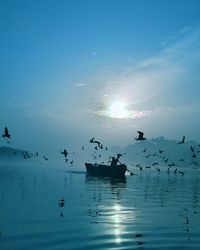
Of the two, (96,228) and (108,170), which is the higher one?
(108,170)

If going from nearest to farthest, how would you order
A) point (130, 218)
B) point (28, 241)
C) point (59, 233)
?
point (28, 241) → point (59, 233) → point (130, 218)

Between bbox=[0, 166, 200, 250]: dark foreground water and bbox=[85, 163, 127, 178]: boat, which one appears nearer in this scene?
bbox=[0, 166, 200, 250]: dark foreground water

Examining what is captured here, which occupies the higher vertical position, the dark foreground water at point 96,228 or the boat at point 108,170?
the boat at point 108,170

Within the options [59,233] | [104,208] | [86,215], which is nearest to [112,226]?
[59,233]

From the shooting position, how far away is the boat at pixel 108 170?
12767cm

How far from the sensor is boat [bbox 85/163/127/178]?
128m

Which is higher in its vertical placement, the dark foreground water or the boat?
the boat

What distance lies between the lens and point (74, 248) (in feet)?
77.0

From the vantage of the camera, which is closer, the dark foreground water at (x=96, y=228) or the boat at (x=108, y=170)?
the dark foreground water at (x=96, y=228)

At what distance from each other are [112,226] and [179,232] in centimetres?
524

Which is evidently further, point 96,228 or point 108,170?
point 108,170

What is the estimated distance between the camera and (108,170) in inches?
5197

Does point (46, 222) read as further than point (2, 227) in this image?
Yes

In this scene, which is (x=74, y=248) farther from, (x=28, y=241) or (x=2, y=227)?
(x=2, y=227)
